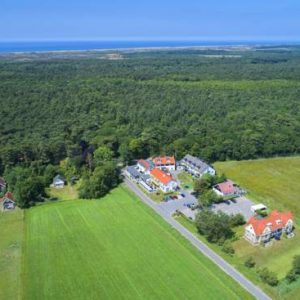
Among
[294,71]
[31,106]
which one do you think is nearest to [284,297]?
[31,106]

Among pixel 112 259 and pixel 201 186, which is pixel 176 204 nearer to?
pixel 201 186

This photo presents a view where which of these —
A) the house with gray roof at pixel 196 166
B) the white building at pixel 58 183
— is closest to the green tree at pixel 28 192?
the white building at pixel 58 183

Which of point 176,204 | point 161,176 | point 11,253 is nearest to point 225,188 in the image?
point 176,204

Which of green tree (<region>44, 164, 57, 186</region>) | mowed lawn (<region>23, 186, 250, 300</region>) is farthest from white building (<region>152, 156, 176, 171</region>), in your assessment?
green tree (<region>44, 164, 57, 186</region>)

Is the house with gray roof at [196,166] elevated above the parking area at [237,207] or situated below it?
above

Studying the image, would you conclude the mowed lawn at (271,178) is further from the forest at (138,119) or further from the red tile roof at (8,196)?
the red tile roof at (8,196)
